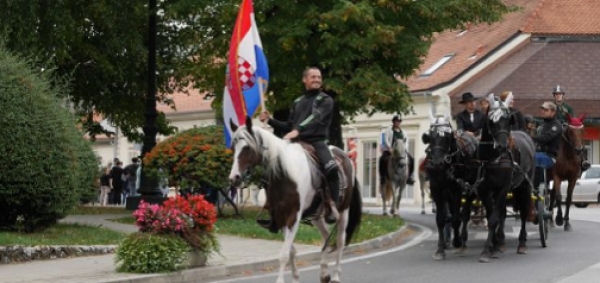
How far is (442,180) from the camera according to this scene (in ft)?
56.7

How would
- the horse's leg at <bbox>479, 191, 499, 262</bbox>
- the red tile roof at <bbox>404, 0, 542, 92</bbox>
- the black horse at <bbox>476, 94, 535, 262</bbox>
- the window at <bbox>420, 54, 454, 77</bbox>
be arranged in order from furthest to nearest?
the window at <bbox>420, 54, 454, 77</bbox> → the red tile roof at <bbox>404, 0, 542, 92</bbox> → the black horse at <bbox>476, 94, 535, 262</bbox> → the horse's leg at <bbox>479, 191, 499, 262</bbox>

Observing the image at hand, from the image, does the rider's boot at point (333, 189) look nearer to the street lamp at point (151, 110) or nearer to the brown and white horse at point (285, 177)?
the brown and white horse at point (285, 177)

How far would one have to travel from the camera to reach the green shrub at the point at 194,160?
928 inches

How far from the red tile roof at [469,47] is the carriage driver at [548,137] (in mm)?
28397

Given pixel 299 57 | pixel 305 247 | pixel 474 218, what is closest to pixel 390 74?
pixel 299 57

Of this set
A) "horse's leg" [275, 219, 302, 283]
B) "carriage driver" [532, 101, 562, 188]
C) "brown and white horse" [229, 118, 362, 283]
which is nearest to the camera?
"horse's leg" [275, 219, 302, 283]

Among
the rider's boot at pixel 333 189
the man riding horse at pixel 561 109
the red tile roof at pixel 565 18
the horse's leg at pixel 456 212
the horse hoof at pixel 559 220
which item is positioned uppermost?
the red tile roof at pixel 565 18

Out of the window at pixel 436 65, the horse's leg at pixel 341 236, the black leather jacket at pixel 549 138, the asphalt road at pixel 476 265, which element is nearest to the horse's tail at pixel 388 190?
the asphalt road at pixel 476 265

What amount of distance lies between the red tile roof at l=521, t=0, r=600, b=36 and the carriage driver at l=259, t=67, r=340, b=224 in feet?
128

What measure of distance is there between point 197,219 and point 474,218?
752 cm

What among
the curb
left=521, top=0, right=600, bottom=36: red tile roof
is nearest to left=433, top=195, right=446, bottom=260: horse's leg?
the curb

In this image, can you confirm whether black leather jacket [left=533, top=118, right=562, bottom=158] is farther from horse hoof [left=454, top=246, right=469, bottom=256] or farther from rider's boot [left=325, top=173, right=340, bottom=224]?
rider's boot [left=325, top=173, right=340, bottom=224]

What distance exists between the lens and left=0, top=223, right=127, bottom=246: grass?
17.6 meters

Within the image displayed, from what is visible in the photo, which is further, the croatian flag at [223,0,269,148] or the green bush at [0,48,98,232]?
the croatian flag at [223,0,269,148]
